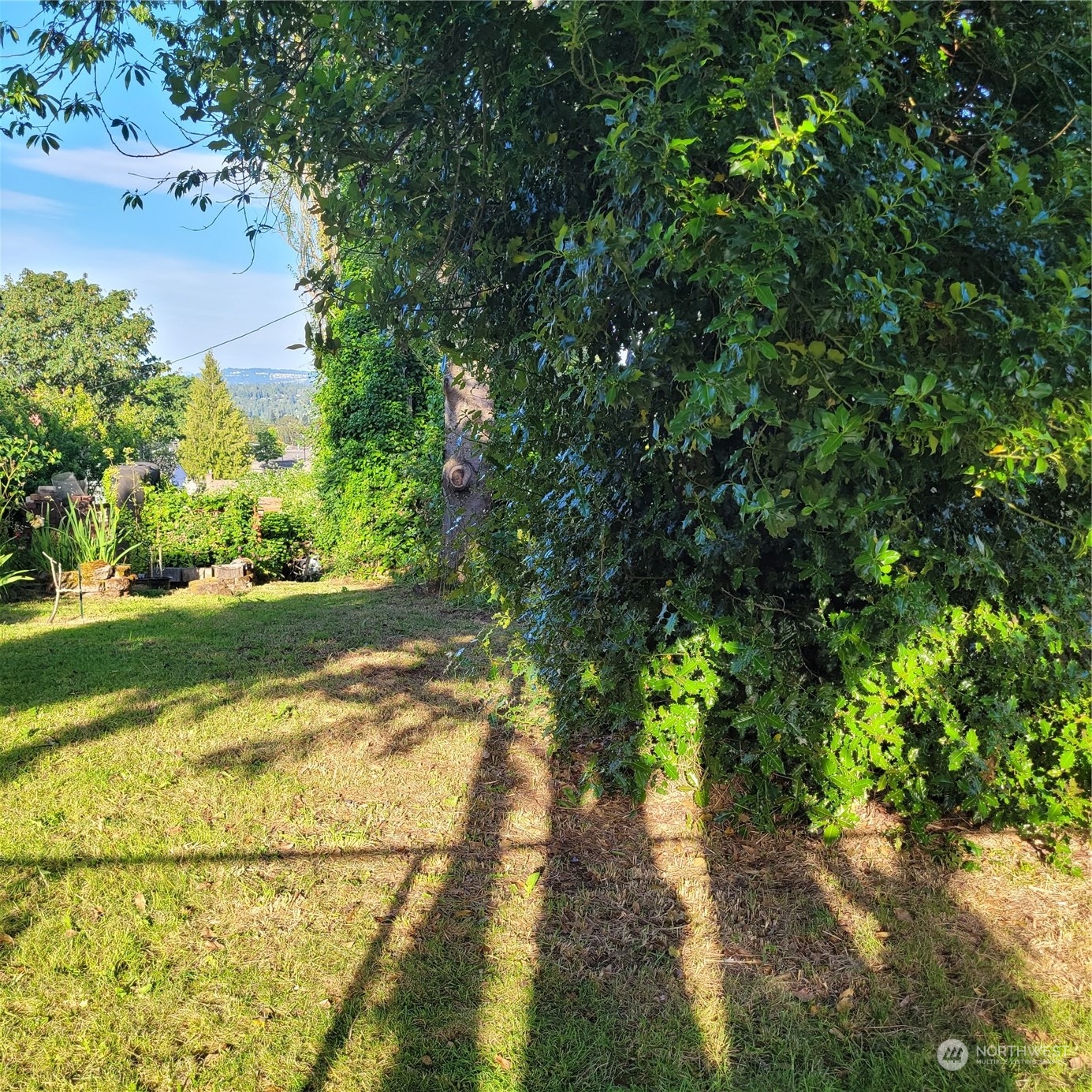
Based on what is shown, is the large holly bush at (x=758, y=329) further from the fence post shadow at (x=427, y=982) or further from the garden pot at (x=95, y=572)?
the garden pot at (x=95, y=572)

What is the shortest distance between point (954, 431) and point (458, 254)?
2.00 m

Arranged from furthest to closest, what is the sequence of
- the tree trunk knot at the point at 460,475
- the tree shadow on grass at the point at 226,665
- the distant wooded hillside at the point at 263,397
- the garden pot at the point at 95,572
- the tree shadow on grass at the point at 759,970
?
the distant wooded hillside at the point at 263,397 → the garden pot at the point at 95,572 → the tree trunk knot at the point at 460,475 → the tree shadow on grass at the point at 226,665 → the tree shadow on grass at the point at 759,970

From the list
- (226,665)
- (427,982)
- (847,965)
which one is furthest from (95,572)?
(847,965)

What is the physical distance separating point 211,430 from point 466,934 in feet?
180

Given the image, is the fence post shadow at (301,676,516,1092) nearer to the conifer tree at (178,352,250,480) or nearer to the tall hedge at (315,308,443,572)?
the tall hedge at (315,308,443,572)

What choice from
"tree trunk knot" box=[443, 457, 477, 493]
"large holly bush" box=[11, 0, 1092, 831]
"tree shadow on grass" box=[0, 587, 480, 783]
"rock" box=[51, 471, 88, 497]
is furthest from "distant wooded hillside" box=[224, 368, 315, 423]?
"large holly bush" box=[11, 0, 1092, 831]

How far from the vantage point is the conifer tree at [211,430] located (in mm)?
50219

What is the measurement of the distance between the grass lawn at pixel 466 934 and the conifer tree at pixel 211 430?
160ft

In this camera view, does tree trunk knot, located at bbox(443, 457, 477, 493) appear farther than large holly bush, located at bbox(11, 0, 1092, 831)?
Yes

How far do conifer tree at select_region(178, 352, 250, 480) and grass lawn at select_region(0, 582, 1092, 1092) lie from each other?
160 ft

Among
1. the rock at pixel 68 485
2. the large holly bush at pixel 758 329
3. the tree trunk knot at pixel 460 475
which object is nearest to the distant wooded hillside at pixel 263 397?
the rock at pixel 68 485

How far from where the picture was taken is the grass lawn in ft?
6.99

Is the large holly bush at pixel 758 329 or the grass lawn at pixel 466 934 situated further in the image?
the grass lawn at pixel 466 934

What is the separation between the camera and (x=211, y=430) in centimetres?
5228
